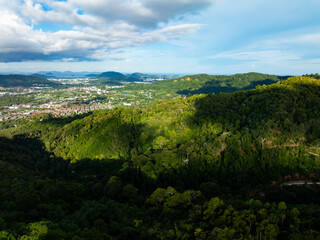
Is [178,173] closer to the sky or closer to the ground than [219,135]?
closer to the ground

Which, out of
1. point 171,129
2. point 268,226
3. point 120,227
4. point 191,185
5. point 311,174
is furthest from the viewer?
point 171,129

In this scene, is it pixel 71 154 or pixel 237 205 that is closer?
pixel 237 205

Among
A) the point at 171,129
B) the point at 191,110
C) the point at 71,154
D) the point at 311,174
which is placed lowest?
the point at 71,154

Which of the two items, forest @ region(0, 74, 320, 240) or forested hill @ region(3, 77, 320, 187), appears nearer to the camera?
forest @ region(0, 74, 320, 240)

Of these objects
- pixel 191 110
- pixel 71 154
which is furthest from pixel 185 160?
pixel 71 154

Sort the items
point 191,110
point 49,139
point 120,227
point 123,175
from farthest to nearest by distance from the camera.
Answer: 1. point 49,139
2. point 191,110
3. point 123,175
4. point 120,227

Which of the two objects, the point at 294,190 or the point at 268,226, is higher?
the point at 268,226

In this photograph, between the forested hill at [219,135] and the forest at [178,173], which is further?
the forested hill at [219,135]

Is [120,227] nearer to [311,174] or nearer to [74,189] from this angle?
[74,189]
